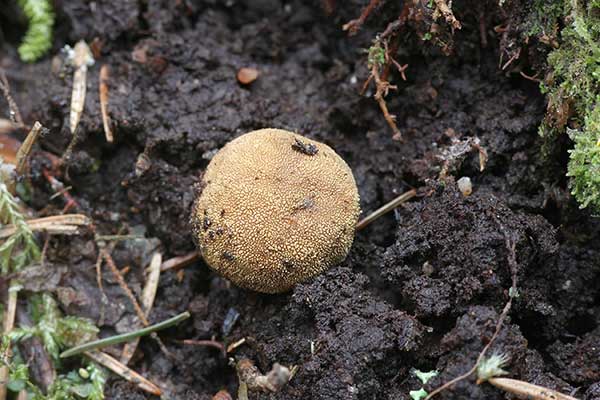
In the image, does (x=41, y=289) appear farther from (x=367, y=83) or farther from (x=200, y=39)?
(x=367, y=83)

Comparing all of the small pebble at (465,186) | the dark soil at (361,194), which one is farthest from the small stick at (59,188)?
the small pebble at (465,186)

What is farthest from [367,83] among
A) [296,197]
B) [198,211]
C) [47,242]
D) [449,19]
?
[47,242]

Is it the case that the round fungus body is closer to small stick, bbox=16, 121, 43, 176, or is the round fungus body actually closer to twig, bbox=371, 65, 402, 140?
twig, bbox=371, 65, 402, 140

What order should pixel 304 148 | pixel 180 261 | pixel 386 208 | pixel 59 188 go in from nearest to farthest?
pixel 304 148 → pixel 386 208 → pixel 180 261 → pixel 59 188

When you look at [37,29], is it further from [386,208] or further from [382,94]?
[386,208]

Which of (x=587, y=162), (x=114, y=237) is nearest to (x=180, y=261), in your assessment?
(x=114, y=237)

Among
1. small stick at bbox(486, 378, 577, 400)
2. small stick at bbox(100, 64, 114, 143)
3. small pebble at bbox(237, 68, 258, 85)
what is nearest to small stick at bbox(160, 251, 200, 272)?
small stick at bbox(100, 64, 114, 143)
